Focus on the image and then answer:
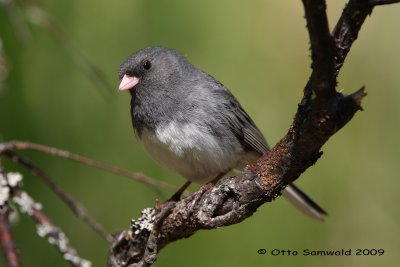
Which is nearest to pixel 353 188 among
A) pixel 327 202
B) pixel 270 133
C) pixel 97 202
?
pixel 327 202

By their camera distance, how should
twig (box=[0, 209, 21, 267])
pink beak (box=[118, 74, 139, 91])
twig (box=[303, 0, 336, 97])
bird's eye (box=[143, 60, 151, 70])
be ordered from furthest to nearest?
1. bird's eye (box=[143, 60, 151, 70])
2. pink beak (box=[118, 74, 139, 91])
3. twig (box=[0, 209, 21, 267])
4. twig (box=[303, 0, 336, 97])

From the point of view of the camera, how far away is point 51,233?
176cm

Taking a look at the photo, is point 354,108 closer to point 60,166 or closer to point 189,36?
point 189,36

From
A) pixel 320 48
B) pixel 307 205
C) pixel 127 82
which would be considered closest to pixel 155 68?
pixel 127 82

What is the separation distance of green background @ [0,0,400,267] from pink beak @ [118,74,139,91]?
73 mm

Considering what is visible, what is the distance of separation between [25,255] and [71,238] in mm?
184

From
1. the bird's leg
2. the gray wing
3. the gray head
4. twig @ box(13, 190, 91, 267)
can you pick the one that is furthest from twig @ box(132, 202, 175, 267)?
the gray head

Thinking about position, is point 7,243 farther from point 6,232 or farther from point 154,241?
point 154,241

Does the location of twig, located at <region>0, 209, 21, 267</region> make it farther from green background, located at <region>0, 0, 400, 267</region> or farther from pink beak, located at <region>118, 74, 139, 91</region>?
pink beak, located at <region>118, 74, 139, 91</region>

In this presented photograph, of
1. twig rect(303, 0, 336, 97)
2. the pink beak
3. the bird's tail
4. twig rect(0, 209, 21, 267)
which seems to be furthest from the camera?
the pink beak

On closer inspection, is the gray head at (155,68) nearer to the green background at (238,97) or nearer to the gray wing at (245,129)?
the green background at (238,97)

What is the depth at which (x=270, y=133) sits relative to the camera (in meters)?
2.23

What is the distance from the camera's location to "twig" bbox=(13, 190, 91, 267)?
1.74 metres

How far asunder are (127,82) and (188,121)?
0.33m
